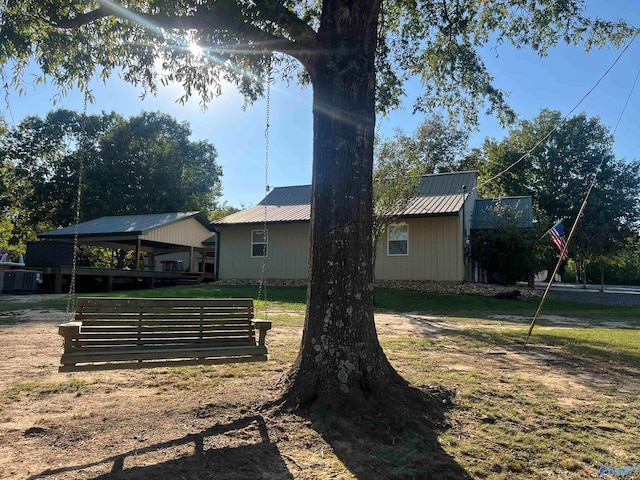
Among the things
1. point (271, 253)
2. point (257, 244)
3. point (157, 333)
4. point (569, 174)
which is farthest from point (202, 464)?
point (569, 174)

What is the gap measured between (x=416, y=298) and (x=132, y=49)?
12475 mm

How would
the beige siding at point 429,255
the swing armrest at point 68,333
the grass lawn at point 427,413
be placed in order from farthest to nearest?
the beige siding at point 429,255 < the swing armrest at point 68,333 < the grass lawn at point 427,413

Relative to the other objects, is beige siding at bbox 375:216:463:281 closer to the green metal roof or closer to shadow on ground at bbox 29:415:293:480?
the green metal roof

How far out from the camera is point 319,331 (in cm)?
385

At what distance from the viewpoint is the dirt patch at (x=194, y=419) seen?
2.82 metres

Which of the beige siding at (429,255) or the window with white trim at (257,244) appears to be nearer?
the beige siding at (429,255)

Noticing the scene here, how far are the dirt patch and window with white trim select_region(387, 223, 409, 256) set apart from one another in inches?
475

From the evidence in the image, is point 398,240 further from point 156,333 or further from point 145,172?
point 145,172

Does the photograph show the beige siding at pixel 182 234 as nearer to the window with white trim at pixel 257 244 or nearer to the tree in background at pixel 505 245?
the window with white trim at pixel 257 244

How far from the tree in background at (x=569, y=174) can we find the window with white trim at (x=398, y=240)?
14.7m

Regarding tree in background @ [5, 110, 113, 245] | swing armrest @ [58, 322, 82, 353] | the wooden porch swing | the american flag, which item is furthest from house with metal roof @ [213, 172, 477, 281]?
tree in background @ [5, 110, 113, 245]

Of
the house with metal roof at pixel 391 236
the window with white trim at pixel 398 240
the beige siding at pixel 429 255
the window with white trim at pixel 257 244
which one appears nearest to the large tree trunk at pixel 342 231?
the house with metal roof at pixel 391 236

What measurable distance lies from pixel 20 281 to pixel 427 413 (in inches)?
776

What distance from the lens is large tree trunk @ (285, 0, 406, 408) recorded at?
12.4 feet
